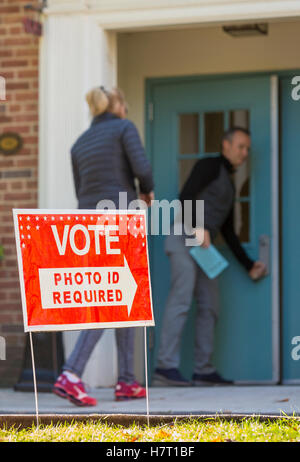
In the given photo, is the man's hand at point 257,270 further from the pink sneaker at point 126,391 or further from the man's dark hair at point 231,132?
the pink sneaker at point 126,391

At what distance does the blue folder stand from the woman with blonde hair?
3.61ft

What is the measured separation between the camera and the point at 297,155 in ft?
26.2

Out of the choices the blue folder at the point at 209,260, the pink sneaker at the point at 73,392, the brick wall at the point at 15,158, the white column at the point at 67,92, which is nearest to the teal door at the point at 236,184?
the blue folder at the point at 209,260

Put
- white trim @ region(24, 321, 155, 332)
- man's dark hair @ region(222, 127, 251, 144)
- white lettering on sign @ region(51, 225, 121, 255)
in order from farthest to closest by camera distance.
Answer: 1. man's dark hair @ region(222, 127, 251, 144)
2. white lettering on sign @ region(51, 225, 121, 255)
3. white trim @ region(24, 321, 155, 332)

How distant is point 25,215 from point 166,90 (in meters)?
3.64

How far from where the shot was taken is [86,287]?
197 inches

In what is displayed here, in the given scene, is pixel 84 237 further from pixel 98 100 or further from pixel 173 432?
pixel 98 100

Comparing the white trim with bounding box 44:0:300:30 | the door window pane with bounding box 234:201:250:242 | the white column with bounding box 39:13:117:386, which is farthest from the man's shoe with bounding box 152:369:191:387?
the white trim with bounding box 44:0:300:30

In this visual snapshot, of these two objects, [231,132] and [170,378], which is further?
[231,132]

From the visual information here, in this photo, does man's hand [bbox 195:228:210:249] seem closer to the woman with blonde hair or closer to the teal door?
the teal door

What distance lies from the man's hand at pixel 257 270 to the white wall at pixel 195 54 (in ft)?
4.76

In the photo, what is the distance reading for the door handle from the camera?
7910 millimetres

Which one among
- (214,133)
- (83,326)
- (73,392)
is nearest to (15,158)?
(214,133)

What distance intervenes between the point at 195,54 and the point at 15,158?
171cm
